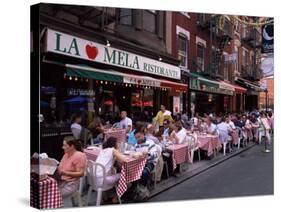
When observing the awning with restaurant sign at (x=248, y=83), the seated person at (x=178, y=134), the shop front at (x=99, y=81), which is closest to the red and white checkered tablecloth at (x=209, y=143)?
the seated person at (x=178, y=134)

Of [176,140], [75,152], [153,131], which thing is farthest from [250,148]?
[75,152]

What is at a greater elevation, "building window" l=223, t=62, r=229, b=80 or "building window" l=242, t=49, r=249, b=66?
"building window" l=242, t=49, r=249, b=66

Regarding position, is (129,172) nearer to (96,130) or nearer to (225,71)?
(96,130)

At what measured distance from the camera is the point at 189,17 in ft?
24.6

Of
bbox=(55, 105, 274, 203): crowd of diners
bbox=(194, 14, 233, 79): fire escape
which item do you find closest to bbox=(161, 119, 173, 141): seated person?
bbox=(55, 105, 274, 203): crowd of diners

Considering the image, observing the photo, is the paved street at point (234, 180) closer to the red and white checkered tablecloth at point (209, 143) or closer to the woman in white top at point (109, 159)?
the red and white checkered tablecloth at point (209, 143)

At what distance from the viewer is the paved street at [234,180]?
24.0 ft

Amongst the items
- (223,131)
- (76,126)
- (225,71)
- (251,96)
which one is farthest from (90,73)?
(251,96)

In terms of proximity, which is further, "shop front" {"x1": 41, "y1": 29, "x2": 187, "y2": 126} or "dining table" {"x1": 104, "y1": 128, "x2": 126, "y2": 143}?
"dining table" {"x1": 104, "y1": 128, "x2": 126, "y2": 143}

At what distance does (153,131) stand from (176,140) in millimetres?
580

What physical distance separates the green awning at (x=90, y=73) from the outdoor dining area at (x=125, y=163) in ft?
2.41

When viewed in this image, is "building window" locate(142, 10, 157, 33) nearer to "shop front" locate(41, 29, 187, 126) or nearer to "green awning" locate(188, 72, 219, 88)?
"shop front" locate(41, 29, 187, 126)

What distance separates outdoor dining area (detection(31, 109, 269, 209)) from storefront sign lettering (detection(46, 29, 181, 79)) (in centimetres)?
88

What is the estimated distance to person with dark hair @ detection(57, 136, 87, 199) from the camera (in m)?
6.06
